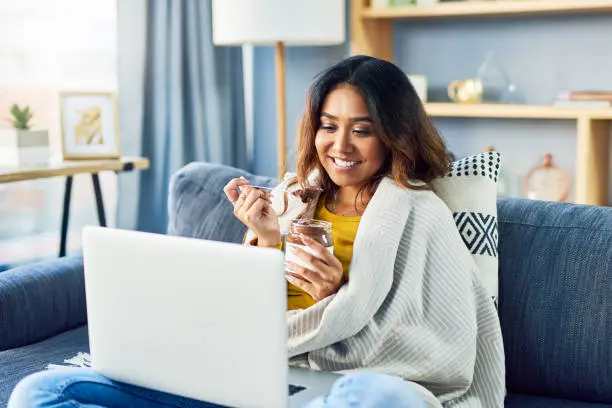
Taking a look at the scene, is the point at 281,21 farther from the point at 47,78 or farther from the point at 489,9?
the point at 47,78

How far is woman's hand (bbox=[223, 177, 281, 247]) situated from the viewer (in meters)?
1.70

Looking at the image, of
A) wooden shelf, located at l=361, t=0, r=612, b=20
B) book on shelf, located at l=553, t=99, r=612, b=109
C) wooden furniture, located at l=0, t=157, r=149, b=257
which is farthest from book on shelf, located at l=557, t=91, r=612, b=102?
wooden furniture, located at l=0, t=157, r=149, b=257

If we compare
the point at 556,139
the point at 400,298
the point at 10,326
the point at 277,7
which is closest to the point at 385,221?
the point at 400,298

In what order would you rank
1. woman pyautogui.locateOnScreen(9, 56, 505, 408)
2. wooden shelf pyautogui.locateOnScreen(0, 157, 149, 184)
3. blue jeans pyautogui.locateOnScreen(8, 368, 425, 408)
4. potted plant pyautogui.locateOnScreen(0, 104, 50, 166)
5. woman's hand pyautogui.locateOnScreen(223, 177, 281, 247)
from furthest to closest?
potted plant pyautogui.locateOnScreen(0, 104, 50, 166) → wooden shelf pyautogui.locateOnScreen(0, 157, 149, 184) → woman's hand pyautogui.locateOnScreen(223, 177, 281, 247) → woman pyautogui.locateOnScreen(9, 56, 505, 408) → blue jeans pyautogui.locateOnScreen(8, 368, 425, 408)

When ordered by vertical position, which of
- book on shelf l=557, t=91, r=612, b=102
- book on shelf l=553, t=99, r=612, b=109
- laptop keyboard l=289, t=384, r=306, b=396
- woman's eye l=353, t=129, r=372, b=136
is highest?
book on shelf l=557, t=91, r=612, b=102

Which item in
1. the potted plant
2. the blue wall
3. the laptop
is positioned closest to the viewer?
the laptop

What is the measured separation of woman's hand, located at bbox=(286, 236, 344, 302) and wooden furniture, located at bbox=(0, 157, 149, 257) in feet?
4.48

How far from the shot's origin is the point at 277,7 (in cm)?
310

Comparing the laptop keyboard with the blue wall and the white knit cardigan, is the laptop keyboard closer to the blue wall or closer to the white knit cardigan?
the white knit cardigan

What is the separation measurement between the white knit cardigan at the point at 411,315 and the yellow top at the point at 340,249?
0.31ft

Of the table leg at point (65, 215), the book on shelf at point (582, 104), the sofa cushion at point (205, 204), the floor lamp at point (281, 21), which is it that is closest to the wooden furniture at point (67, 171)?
the table leg at point (65, 215)

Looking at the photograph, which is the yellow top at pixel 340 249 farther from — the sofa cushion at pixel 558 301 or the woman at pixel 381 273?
the sofa cushion at pixel 558 301

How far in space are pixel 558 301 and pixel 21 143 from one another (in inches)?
70.3

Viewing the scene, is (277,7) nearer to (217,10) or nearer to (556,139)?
(217,10)
